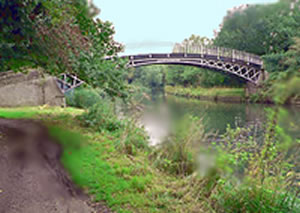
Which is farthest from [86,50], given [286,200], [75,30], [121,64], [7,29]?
[286,200]

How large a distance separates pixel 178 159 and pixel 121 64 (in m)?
4.14

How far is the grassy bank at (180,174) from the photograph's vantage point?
316 centimetres

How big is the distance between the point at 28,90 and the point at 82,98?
116 inches

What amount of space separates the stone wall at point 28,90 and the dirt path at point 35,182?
9.28 metres

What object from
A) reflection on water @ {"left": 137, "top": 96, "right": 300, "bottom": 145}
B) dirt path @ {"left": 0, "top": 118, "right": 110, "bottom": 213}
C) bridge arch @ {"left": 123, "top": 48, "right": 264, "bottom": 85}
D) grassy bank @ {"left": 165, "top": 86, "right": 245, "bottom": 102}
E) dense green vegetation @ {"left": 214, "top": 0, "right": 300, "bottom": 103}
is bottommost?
grassy bank @ {"left": 165, "top": 86, "right": 245, "bottom": 102}

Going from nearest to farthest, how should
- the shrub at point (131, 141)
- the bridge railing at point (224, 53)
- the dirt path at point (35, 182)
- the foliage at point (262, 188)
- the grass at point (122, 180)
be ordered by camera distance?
the foliage at point (262, 188) < the dirt path at point (35, 182) < the grass at point (122, 180) < the shrub at point (131, 141) < the bridge railing at point (224, 53)

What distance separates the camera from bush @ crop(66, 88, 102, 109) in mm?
15232

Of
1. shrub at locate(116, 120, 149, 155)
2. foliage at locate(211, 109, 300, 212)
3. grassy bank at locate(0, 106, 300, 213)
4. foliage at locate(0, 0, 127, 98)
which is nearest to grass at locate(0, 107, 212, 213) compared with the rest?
grassy bank at locate(0, 106, 300, 213)

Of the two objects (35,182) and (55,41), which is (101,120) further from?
(35,182)

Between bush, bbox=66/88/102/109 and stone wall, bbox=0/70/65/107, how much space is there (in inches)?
31.3

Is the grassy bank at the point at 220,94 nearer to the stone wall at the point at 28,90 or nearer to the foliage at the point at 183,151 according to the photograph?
the stone wall at the point at 28,90

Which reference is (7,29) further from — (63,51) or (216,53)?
(216,53)

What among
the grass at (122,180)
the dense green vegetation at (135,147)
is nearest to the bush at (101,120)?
the dense green vegetation at (135,147)

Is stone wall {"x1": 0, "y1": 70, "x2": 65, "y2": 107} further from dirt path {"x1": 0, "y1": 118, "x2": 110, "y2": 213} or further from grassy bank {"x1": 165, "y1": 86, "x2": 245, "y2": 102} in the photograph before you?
grassy bank {"x1": 165, "y1": 86, "x2": 245, "y2": 102}
